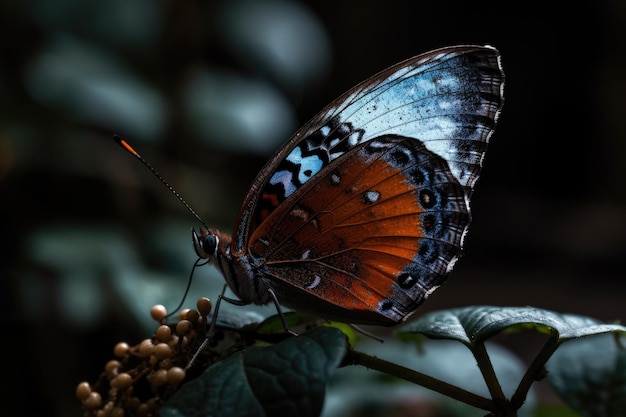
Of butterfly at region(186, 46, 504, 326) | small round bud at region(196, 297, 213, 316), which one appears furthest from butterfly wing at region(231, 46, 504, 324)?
small round bud at region(196, 297, 213, 316)

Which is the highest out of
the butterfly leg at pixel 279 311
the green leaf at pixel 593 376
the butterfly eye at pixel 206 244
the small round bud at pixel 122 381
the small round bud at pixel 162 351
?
the butterfly eye at pixel 206 244

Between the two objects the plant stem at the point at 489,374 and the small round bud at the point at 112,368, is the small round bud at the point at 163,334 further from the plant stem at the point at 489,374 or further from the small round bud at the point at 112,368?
the plant stem at the point at 489,374

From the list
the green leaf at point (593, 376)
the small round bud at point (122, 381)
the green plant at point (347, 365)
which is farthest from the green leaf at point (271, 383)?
the green leaf at point (593, 376)

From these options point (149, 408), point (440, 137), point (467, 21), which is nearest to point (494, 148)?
point (467, 21)

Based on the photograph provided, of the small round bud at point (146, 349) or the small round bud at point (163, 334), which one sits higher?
the small round bud at point (163, 334)

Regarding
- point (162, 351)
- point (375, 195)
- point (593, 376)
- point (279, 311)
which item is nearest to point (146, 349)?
point (162, 351)

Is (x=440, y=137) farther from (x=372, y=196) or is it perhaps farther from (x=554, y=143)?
(x=554, y=143)

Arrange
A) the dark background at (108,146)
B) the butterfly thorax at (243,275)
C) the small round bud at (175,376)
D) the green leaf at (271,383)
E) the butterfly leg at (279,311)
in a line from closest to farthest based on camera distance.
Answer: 1. the green leaf at (271,383)
2. the small round bud at (175,376)
3. the butterfly leg at (279,311)
4. the butterfly thorax at (243,275)
5. the dark background at (108,146)

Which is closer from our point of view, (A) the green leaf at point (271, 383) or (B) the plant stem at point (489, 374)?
(A) the green leaf at point (271, 383)
